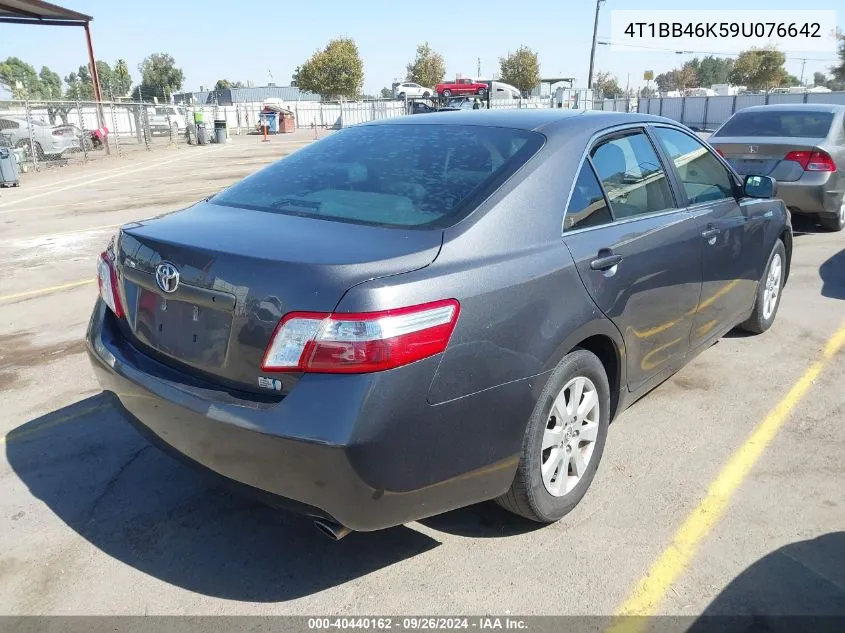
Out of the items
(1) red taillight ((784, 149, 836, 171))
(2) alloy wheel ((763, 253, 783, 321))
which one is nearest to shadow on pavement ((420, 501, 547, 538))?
(2) alloy wheel ((763, 253, 783, 321))

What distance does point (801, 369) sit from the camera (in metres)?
4.73

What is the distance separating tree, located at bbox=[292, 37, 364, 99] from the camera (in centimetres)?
6269

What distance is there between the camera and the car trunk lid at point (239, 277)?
227 centimetres

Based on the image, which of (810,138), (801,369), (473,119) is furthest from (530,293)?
(810,138)

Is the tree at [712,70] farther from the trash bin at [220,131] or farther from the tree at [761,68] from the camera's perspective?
the trash bin at [220,131]

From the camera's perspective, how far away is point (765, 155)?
829cm

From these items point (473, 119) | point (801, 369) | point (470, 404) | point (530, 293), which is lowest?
point (801, 369)

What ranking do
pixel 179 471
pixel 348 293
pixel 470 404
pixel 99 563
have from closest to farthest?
pixel 348 293 < pixel 470 404 < pixel 99 563 < pixel 179 471

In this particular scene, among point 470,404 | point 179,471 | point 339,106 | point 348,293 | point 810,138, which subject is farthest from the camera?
point 339,106

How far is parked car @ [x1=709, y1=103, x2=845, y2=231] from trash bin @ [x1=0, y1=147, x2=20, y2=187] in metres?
15.8

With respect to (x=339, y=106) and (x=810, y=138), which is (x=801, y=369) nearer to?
(x=810, y=138)

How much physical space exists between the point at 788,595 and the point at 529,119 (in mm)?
2267

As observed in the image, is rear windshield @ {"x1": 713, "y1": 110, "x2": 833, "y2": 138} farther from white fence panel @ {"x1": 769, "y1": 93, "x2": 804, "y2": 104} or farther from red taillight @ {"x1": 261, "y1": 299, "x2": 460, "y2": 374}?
white fence panel @ {"x1": 769, "y1": 93, "x2": 804, "y2": 104}

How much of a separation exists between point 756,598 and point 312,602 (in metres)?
1.62
